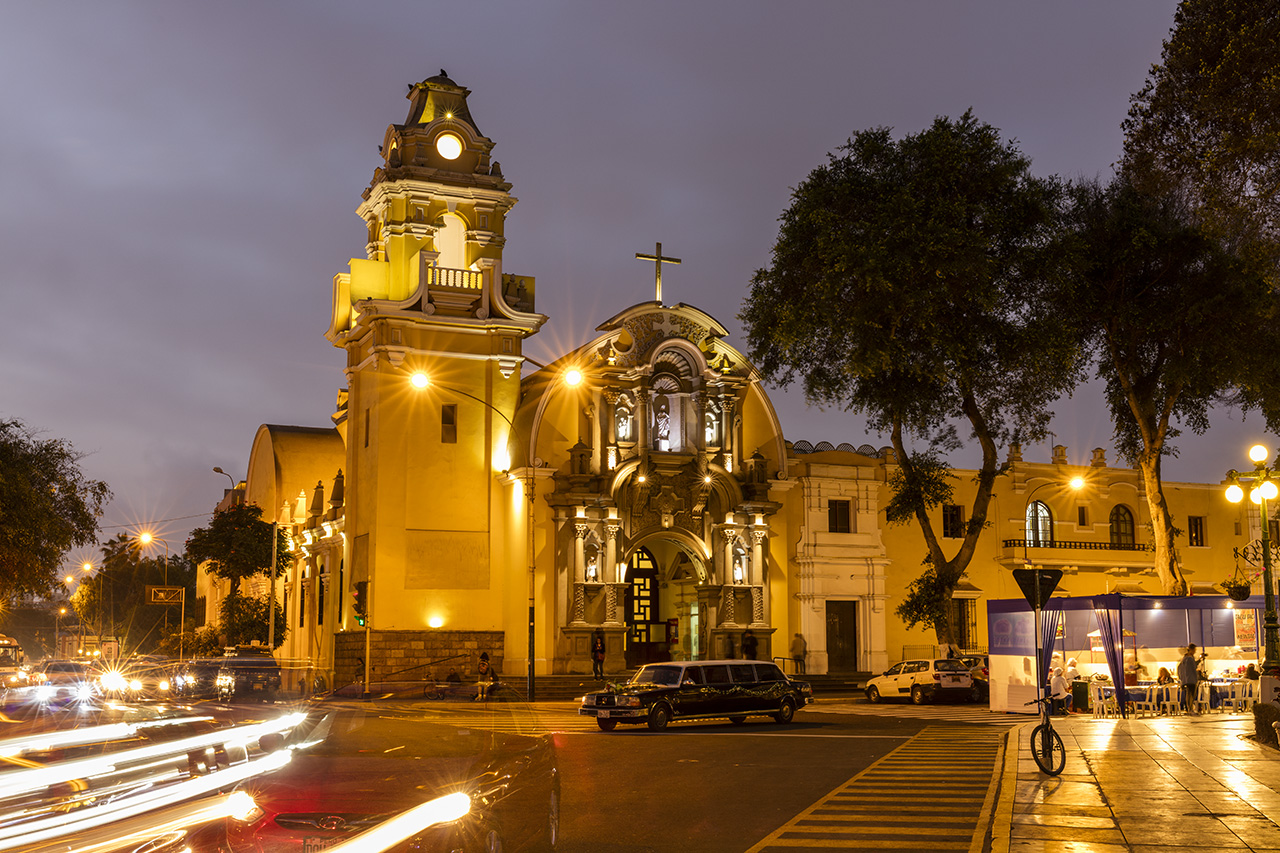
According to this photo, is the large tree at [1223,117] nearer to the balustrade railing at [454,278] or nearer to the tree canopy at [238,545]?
the balustrade railing at [454,278]

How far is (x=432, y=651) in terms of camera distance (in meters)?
42.4

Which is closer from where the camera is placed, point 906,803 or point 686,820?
point 686,820

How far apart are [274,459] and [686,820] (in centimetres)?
5432

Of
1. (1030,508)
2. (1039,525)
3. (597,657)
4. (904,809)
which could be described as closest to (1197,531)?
(1039,525)

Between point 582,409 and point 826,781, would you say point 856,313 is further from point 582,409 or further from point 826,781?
point 826,781

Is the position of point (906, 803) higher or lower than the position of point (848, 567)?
lower

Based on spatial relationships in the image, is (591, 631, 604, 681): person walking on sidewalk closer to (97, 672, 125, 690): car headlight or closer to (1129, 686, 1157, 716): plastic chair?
(97, 672, 125, 690): car headlight

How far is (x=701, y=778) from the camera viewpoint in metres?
16.9

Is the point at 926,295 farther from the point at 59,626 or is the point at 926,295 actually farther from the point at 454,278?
the point at 59,626

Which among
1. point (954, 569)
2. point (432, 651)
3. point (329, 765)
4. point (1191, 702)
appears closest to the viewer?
point (329, 765)

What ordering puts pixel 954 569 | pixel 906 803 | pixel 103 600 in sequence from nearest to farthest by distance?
pixel 906 803 → pixel 954 569 → pixel 103 600

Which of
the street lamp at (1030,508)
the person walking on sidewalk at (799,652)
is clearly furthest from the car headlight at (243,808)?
the street lamp at (1030,508)

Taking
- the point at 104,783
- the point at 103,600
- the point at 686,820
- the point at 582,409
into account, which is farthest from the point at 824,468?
the point at 103,600

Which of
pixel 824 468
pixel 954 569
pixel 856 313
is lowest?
pixel 954 569
